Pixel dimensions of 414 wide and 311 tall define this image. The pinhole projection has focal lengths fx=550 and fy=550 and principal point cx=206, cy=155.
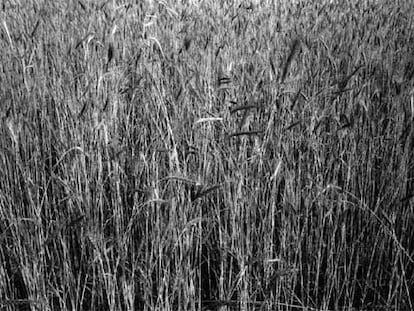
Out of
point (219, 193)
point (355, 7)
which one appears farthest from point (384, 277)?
point (355, 7)

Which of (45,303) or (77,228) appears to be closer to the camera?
(45,303)

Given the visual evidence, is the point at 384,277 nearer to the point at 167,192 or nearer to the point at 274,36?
the point at 167,192

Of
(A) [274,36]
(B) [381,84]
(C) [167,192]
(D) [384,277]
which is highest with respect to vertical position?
(A) [274,36]

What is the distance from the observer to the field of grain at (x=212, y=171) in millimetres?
1455

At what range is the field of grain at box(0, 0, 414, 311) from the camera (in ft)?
4.77

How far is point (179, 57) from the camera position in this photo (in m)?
1.91

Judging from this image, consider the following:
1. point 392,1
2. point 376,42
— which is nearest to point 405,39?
point 376,42

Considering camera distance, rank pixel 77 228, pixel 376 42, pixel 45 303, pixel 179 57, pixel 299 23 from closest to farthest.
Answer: pixel 45 303, pixel 77 228, pixel 179 57, pixel 376 42, pixel 299 23

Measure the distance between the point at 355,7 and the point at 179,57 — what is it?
1.30m

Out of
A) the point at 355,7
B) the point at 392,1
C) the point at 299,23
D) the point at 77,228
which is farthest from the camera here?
the point at 392,1

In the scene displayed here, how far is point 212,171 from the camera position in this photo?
1.83 meters

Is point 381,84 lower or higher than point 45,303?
higher

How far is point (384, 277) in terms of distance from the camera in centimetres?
169

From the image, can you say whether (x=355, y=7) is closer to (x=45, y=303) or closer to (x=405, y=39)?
(x=405, y=39)
